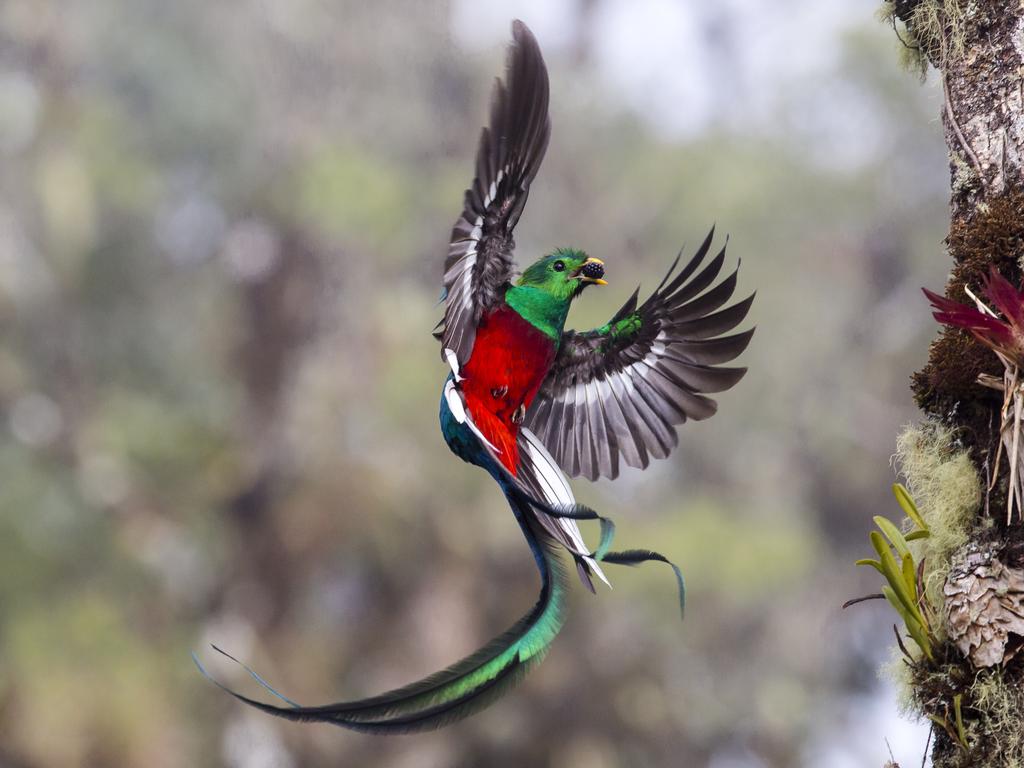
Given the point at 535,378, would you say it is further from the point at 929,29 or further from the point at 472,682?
the point at 929,29

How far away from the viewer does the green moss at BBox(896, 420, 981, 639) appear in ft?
3.80

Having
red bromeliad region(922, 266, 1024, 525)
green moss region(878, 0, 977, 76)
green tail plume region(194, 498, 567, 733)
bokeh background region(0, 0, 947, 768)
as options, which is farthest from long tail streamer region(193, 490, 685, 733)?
bokeh background region(0, 0, 947, 768)

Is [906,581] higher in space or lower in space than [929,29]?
lower

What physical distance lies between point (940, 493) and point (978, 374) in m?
0.13

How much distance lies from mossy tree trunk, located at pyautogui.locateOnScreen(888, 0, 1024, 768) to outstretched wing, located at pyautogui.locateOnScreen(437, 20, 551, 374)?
0.46 meters

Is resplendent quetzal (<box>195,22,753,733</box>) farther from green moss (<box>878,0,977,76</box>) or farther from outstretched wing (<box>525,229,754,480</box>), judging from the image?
green moss (<box>878,0,977,76</box>)

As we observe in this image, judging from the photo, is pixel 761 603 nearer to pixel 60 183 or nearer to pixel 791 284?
pixel 791 284

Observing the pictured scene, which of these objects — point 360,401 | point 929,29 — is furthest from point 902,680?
point 360,401

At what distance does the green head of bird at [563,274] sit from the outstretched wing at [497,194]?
0.41 feet

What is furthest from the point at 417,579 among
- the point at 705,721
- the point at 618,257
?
the point at 618,257

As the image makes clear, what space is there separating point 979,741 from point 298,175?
17.1 ft

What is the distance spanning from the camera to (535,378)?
1.39 meters

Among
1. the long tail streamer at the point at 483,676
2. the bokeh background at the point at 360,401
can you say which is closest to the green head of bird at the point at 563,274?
the long tail streamer at the point at 483,676

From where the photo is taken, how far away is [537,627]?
44.6 inches
